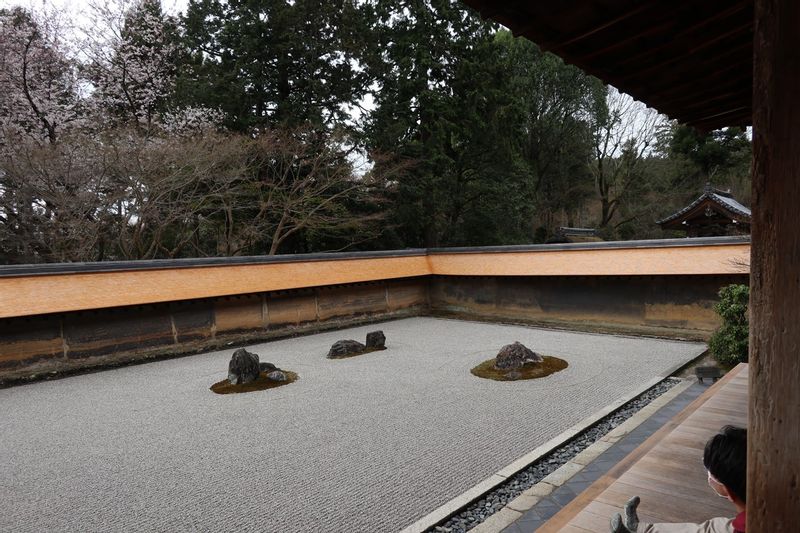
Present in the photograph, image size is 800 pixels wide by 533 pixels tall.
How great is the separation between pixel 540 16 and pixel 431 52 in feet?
44.8

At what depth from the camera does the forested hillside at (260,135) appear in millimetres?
9039

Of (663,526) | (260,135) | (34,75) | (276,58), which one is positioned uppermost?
(276,58)

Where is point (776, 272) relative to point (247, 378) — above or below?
above

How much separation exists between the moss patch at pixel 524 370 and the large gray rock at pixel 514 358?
65 millimetres

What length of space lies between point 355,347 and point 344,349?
0.21m

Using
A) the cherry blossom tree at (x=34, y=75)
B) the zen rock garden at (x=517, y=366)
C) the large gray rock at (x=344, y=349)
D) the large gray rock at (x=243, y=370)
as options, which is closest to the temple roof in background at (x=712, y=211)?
the zen rock garden at (x=517, y=366)

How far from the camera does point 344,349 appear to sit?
7.63 meters

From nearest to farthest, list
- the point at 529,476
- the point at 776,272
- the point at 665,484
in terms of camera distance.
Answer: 1. the point at 776,272
2. the point at 665,484
3. the point at 529,476

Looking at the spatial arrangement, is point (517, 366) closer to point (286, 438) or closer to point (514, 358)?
point (514, 358)

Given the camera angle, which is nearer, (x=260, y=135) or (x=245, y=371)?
(x=245, y=371)

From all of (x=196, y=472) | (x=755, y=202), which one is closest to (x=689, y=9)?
(x=755, y=202)

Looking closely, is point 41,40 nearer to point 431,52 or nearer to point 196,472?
point 431,52

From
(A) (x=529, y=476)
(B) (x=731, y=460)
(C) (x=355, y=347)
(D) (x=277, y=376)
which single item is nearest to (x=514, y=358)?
(C) (x=355, y=347)

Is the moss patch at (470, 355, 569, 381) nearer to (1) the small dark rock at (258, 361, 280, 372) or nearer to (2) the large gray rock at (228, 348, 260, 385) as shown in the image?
(1) the small dark rock at (258, 361, 280, 372)
